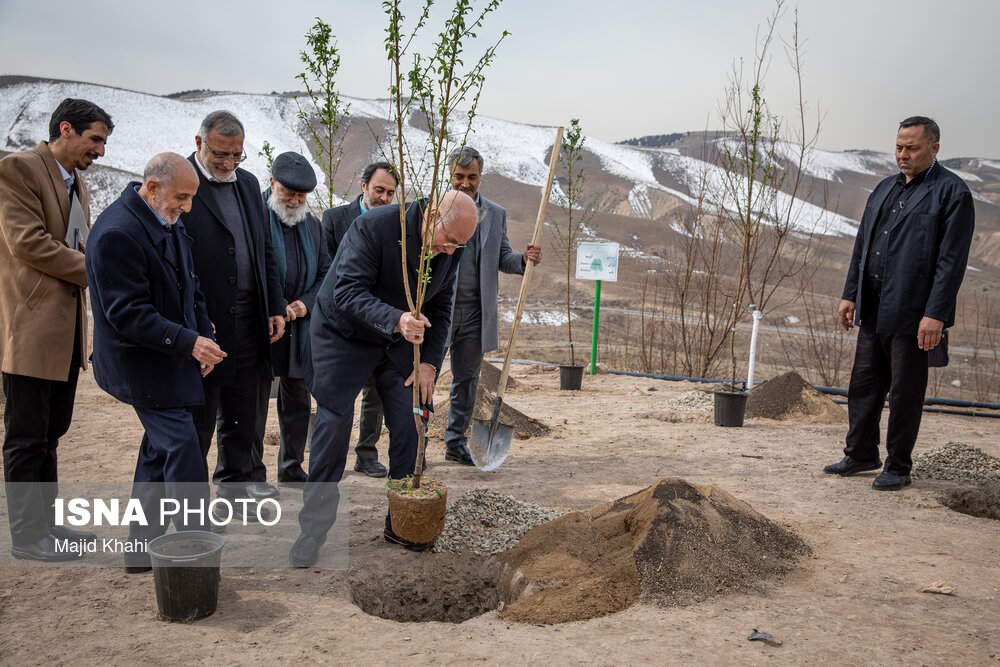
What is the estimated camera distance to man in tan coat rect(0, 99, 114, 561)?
10.2 feet

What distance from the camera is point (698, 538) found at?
3.21m

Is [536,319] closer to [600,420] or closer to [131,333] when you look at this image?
[600,420]

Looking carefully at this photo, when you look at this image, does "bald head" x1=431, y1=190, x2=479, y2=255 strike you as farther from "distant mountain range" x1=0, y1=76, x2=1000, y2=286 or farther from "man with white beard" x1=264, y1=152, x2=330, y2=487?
"distant mountain range" x1=0, y1=76, x2=1000, y2=286

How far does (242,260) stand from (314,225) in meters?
0.83

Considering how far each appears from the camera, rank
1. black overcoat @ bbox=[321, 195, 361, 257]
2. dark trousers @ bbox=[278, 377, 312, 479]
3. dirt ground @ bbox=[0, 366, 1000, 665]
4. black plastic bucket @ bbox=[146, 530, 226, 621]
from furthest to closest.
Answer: black overcoat @ bbox=[321, 195, 361, 257]
dark trousers @ bbox=[278, 377, 312, 479]
black plastic bucket @ bbox=[146, 530, 226, 621]
dirt ground @ bbox=[0, 366, 1000, 665]


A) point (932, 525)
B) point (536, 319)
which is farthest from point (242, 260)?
point (536, 319)

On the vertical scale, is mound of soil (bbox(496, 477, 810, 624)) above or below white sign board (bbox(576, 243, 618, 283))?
below

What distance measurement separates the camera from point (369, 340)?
3.34 m

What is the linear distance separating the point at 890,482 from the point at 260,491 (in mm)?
3800

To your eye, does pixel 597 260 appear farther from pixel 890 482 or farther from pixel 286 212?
pixel 286 212

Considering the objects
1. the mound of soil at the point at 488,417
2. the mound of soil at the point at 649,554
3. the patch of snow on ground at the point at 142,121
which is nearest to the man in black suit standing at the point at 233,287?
the mound of soil at the point at 649,554

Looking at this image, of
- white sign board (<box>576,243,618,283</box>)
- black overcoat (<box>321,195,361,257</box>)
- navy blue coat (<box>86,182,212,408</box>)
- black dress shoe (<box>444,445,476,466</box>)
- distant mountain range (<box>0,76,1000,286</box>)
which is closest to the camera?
navy blue coat (<box>86,182,212,408</box>)

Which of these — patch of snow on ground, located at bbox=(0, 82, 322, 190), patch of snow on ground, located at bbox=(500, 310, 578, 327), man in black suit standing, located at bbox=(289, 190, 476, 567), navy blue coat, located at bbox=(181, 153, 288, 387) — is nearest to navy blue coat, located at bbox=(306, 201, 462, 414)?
man in black suit standing, located at bbox=(289, 190, 476, 567)

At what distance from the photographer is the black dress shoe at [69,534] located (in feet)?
10.8
